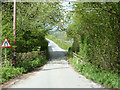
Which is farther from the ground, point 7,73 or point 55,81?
point 7,73

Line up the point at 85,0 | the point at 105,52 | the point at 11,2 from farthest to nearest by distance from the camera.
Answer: the point at 11,2, the point at 105,52, the point at 85,0

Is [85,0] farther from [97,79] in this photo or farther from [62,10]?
[97,79]

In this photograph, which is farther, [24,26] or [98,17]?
[24,26]

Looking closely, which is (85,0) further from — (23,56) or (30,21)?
(30,21)

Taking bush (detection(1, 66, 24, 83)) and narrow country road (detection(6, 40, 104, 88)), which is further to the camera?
bush (detection(1, 66, 24, 83))

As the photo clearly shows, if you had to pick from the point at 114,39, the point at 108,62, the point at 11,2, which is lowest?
the point at 108,62

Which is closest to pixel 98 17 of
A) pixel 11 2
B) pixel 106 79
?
pixel 106 79

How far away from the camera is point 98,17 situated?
8961mm

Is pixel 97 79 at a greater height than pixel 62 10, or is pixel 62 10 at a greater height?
pixel 62 10

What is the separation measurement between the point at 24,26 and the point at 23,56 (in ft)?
11.0

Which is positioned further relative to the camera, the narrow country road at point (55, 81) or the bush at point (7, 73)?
the bush at point (7, 73)

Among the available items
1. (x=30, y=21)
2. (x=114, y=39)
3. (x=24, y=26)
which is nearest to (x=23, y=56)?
(x=24, y=26)

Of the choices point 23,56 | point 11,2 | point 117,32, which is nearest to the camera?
point 117,32

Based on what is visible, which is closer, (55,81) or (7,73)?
(55,81)
